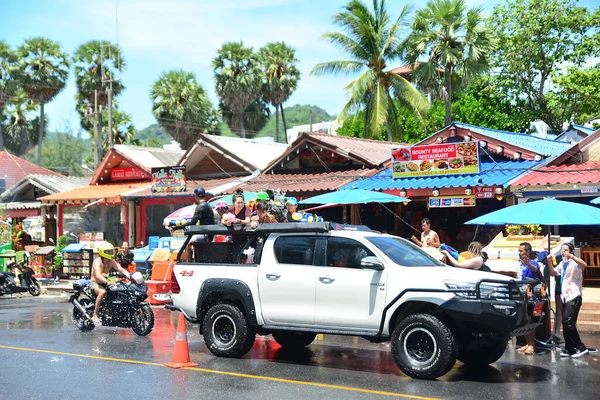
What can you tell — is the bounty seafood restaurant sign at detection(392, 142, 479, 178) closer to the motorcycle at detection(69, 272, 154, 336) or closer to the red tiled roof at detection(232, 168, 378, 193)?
the red tiled roof at detection(232, 168, 378, 193)

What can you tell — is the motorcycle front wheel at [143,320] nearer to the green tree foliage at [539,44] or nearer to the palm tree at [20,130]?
the green tree foliage at [539,44]

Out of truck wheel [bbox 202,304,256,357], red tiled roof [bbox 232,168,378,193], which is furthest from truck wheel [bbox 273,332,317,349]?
red tiled roof [bbox 232,168,378,193]

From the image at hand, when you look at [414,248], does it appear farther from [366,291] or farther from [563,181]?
[563,181]

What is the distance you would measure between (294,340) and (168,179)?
16764 millimetres

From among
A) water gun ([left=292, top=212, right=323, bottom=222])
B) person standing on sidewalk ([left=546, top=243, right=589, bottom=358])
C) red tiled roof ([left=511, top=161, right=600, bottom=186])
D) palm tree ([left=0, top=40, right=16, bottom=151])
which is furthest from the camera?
palm tree ([left=0, top=40, right=16, bottom=151])

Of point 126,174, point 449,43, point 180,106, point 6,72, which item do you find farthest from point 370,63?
point 6,72

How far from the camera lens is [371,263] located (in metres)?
9.31

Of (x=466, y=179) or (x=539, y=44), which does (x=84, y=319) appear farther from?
(x=539, y=44)

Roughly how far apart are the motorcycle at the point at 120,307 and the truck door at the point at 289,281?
3599 millimetres

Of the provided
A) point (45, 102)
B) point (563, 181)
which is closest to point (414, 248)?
point (563, 181)

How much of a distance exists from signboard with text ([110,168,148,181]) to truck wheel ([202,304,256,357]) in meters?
Result: 20.5

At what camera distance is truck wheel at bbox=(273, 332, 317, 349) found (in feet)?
37.6

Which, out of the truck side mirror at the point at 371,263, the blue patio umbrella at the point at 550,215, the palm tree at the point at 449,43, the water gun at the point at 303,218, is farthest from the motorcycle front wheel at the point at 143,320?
the palm tree at the point at 449,43

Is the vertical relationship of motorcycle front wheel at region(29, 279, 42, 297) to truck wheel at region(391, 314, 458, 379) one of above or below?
below
